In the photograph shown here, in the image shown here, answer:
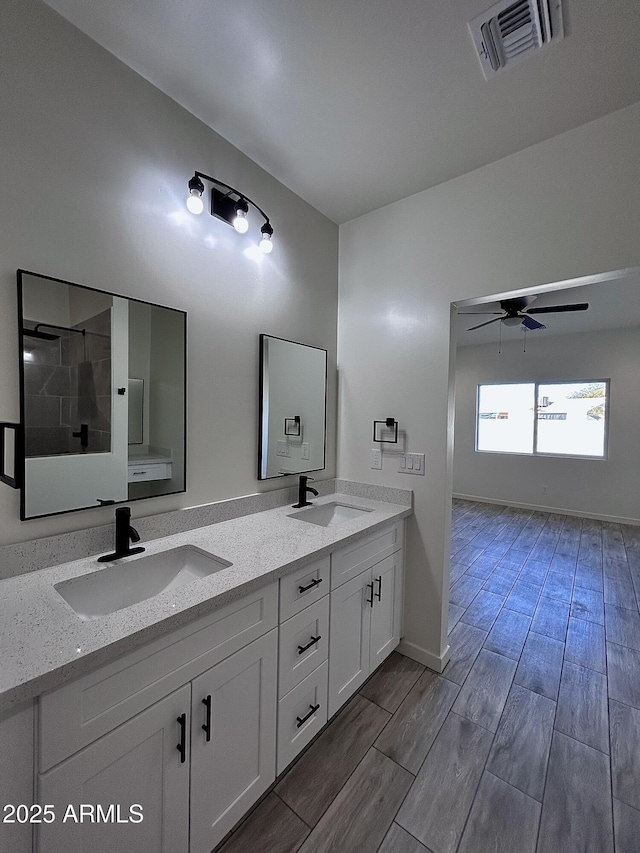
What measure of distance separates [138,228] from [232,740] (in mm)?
1913

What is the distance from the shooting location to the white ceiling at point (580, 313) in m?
3.61

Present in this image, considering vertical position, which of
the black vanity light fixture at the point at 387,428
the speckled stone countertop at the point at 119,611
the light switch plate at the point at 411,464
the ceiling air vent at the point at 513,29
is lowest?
the speckled stone countertop at the point at 119,611

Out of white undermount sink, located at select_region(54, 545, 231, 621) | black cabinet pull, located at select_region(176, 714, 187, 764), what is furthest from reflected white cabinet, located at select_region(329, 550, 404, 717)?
black cabinet pull, located at select_region(176, 714, 187, 764)

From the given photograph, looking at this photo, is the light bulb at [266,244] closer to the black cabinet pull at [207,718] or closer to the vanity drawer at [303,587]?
the vanity drawer at [303,587]

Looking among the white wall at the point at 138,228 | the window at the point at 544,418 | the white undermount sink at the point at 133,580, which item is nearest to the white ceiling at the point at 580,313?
the window at the point at 544,418

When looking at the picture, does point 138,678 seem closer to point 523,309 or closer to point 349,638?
point 349,638

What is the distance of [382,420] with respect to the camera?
232cm

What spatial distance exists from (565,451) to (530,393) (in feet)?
3.39

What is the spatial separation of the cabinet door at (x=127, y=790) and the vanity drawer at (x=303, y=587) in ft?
1.37

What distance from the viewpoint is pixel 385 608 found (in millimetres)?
2010

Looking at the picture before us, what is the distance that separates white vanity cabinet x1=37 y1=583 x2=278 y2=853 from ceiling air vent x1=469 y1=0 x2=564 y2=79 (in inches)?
82.6

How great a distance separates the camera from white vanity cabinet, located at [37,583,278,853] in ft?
2.63

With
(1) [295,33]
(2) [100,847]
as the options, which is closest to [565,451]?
(1) [295,33]

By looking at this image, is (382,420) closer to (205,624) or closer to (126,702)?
(205,624)
